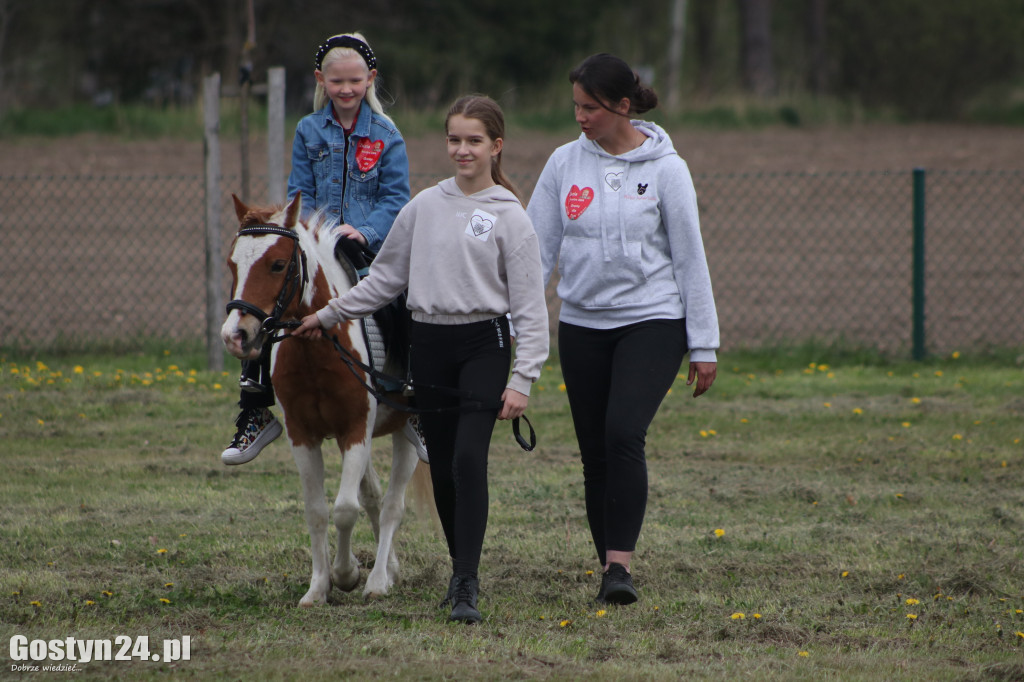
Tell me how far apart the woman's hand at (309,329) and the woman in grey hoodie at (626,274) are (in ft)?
2.84

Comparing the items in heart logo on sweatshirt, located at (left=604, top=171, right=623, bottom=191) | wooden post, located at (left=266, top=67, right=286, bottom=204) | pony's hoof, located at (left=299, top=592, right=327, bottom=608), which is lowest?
pony's hoof, located at (left=299, top=592, right=327, bottom=608)

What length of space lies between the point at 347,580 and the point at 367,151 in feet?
5.73

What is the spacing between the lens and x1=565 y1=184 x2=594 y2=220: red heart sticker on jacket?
427 centimetres

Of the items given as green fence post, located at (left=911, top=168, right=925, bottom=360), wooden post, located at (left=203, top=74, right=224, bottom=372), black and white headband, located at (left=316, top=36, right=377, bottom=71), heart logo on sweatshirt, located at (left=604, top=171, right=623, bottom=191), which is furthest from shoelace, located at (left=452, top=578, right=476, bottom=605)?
green fence post, located at (left=911, top=168, right=925, bottom=360)

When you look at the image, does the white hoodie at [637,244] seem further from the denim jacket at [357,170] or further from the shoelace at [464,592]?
the shoelace at [464,592]

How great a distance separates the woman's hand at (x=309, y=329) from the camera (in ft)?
13.7

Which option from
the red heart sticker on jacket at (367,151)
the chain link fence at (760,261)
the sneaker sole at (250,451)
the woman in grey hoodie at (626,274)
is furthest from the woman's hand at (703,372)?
the chain link fence at (760,261)

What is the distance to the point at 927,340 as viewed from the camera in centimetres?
1051

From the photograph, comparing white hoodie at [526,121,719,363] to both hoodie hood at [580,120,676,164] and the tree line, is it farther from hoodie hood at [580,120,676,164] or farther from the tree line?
the tree line

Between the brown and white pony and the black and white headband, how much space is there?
816 mm

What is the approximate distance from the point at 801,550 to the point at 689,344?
1394 millimetres

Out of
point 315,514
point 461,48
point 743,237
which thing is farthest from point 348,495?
point 461,48

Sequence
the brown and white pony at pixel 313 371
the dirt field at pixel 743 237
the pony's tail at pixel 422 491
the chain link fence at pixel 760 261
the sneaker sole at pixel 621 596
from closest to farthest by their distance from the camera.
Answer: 1. the brown and white pony at pixel 313 371
2. the sneaker sole at pixel 621 596
3. the pony's tail at pixel 422 491
4. the chain link fence at pixel 760 261
5. the dirt field at pixel 743 237

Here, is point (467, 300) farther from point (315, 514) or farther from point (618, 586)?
point (618, 586)
